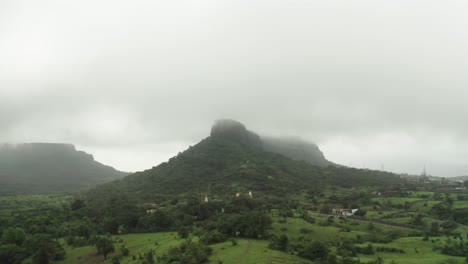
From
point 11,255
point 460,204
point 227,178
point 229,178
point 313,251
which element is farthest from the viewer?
point 227,178

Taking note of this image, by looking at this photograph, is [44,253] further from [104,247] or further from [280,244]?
[280,244]

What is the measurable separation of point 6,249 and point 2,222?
33456 millimetres

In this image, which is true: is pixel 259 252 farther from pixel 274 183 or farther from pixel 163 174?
pixel 163 174

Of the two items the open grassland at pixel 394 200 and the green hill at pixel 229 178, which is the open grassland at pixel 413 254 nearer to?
the open grassland at pixel 394 200

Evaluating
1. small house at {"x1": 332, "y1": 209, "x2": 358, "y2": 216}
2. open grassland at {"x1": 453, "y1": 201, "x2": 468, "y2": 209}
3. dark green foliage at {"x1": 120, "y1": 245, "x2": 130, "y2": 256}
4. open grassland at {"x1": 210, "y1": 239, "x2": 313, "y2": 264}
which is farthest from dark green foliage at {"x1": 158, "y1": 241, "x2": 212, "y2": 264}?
open grassland at {"x1": 453, "y1": 201, "x2": 468, "y2": 209}

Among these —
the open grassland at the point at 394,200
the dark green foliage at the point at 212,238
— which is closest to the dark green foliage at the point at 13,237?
the dark green foliage at the point at 212,238

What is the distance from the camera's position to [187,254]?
50.3 m

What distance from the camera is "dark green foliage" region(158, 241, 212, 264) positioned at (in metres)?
48.8

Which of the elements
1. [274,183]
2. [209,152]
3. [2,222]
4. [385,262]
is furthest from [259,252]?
[209,152]

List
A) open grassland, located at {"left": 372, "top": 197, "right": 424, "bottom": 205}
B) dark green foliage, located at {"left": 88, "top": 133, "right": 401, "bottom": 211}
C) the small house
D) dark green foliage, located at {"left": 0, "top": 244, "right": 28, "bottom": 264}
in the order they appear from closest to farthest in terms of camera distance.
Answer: dark green foliage, located at {"left": 0, "top": 244, "right": 28, "bottom": 264}, the small house, open grassland, located at {"left": 372, "top": 197, "right": 424, "bottom": 205}, dark green foliage, located at {"left": 88, "top": 133, "right": 401, "bottom": 211}

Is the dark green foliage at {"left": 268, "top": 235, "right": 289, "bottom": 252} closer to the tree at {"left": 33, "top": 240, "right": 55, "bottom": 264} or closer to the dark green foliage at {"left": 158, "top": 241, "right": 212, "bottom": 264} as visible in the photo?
the dark green foliage at {"left": 158, "top": 241, "right": 212, "bottom": 264}

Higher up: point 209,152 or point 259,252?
point 209,152

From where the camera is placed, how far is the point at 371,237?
7069 cm

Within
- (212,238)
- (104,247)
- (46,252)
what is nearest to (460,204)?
(212,238)
